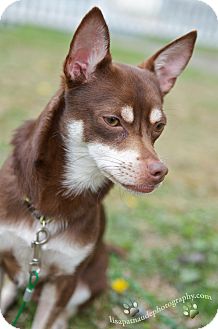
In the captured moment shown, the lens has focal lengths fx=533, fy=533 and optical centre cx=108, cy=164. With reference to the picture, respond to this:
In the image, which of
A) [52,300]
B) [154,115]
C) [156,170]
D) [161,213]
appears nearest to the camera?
[156,170]

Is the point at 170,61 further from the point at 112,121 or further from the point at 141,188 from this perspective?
the point at 141,188

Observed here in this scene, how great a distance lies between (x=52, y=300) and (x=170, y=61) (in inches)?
65.8

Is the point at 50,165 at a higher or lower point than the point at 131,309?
higher

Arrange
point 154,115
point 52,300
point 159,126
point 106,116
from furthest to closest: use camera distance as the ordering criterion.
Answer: point 52,300, point 159,126, point 154,115, point 106,116

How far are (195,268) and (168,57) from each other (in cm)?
190

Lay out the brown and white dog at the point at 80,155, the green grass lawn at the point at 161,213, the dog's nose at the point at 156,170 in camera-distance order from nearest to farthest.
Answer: the dog's nose at the point at 156,170 → the brown and white dog at the point at 80,155 → the green grass lawn at the point at 161,213

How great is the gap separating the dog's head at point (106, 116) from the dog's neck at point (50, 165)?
3cm

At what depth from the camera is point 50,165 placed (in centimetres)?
310

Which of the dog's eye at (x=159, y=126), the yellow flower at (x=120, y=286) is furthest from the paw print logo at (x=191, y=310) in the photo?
the dog's eye at (x=159, y=126)

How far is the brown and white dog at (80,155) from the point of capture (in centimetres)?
291

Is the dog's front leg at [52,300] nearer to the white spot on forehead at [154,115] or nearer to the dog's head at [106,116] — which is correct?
the dog's head at [106,116]

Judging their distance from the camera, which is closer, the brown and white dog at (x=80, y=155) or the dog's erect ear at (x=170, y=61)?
the brown and white dog at (x=80, y=155)

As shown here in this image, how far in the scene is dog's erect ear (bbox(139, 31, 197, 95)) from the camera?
3.24 meters

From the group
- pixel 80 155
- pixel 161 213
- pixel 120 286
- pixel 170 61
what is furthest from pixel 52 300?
pixel 161 213
